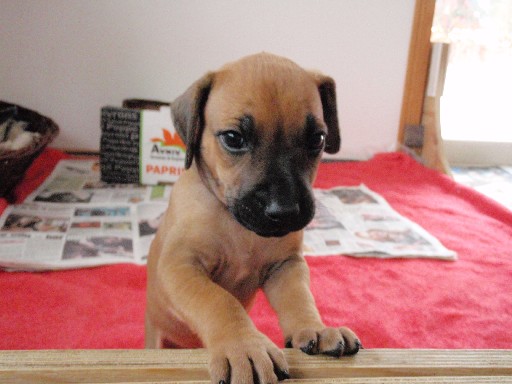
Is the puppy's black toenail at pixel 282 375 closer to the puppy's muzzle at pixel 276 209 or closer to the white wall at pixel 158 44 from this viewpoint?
the puppy's muzzle at pixel 276 209

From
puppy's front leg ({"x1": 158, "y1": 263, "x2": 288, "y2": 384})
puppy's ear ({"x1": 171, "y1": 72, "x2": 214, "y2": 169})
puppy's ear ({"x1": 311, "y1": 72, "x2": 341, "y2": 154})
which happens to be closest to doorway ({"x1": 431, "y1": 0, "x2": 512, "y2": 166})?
puppy's ear ({"x1": 311, "y1": 72, "x2": 341, "y2": 154})

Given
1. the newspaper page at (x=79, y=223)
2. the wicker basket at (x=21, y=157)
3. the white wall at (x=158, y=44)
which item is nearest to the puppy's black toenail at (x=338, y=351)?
the newspaper page at (x=79, y=223)

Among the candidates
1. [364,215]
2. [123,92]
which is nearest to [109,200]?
[123,92]

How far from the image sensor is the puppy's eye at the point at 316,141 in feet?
3.58

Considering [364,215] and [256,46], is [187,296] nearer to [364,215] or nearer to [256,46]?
[364,215]

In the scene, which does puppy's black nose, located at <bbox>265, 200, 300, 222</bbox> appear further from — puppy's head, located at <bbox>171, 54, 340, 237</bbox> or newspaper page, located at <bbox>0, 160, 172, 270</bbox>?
newspaper page, located at <bbox>0, 160, 172, 270</bbox>

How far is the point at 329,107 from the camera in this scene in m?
1.28

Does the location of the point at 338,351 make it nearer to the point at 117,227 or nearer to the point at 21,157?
the point at 117,227

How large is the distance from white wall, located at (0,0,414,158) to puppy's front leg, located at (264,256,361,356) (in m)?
2.07

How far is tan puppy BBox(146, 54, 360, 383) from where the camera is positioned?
917 millimetres

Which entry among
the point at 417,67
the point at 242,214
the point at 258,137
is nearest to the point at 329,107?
the point at 258,137

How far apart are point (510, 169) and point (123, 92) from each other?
2.57 metres

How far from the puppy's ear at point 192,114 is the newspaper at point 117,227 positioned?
0.85m

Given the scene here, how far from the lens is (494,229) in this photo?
7.82 ft
